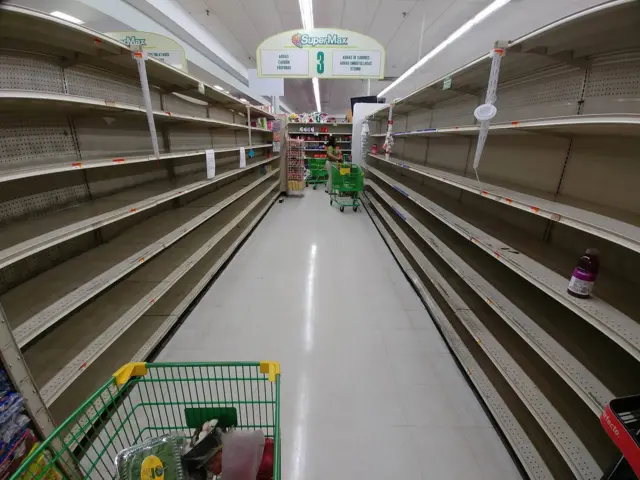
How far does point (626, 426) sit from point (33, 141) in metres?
3.07

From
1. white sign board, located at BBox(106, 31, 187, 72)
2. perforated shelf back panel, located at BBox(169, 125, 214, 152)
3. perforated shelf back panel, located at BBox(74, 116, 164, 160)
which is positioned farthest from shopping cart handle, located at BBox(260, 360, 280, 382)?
white sign board, located at BBox(106, 31, 187, 72)

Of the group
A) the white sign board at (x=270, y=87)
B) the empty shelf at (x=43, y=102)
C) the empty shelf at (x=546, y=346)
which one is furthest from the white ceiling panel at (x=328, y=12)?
the empty shelf at (x=546, y=346)

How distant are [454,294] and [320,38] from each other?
4449 mm

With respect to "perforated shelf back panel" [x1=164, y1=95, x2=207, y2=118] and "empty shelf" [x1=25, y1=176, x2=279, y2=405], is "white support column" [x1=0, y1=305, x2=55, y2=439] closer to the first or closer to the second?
"empty shelf" [x1=25, y1=176, x2=279, y2=405]

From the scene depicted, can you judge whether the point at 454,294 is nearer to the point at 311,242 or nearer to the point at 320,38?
the point at 311,242

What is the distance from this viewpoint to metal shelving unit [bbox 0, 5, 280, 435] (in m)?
1.39

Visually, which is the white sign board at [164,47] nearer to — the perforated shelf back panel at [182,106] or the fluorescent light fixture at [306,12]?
the perforated shelf back panel at [182,106]

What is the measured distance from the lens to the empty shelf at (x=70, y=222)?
128cm

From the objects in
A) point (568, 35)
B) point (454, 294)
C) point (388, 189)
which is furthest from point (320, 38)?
point (454, 294)

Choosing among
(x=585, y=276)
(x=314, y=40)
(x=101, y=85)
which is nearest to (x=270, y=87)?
(x=314, y=40)

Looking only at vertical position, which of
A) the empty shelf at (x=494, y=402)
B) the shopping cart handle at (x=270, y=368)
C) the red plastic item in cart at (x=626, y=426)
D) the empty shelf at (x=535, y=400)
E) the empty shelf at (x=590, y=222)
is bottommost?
the empty shelf at (x=494, y=402)

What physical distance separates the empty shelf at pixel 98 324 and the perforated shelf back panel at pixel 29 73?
4.49ft

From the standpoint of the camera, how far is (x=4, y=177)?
1.14 m

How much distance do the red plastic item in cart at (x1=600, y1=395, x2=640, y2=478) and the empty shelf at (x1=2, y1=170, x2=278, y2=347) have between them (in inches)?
82.0
